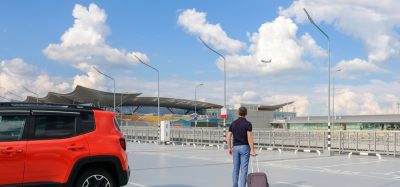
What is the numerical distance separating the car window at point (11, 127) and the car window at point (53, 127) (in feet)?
0.69

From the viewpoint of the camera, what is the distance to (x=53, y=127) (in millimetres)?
7723

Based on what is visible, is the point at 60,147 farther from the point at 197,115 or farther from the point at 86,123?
the point at 197,115

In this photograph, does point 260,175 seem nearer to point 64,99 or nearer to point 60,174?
point 60,174

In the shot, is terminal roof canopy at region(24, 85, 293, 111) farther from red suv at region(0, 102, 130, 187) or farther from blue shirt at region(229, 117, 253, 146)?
red suv at region(0, 102, 130, 187)

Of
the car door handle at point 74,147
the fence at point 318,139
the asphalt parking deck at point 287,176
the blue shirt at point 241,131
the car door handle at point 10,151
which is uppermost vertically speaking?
the blue shirt at point 241,131

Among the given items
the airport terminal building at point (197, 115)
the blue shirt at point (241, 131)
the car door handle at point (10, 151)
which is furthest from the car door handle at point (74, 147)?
the airport terminal building at point (197, 115)

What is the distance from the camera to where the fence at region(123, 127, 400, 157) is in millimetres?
24938

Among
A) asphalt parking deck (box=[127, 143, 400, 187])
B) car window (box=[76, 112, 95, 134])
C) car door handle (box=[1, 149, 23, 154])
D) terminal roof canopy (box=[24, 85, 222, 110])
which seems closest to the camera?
car door handle (box=[1, 149, 23, 154])

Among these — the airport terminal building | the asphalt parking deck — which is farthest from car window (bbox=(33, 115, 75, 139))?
the airport terminal building

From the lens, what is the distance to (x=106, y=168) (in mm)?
8125

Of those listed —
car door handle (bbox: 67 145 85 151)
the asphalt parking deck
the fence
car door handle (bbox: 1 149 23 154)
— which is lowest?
the asphalt parking deck

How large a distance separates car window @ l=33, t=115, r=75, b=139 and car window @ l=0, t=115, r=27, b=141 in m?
0.21

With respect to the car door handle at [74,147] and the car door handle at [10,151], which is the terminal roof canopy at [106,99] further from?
the car door handle at [10,151]

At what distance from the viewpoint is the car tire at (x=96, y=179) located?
25.6 ft
